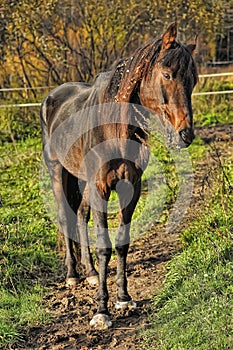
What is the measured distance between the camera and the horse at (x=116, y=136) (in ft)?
12.9

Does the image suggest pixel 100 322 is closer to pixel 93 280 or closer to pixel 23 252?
pixel 93 280

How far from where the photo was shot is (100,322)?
4.52m

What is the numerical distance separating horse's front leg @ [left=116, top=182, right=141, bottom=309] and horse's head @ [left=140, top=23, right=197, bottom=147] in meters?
0.92

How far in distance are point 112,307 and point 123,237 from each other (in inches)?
23.9

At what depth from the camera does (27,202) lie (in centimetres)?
802

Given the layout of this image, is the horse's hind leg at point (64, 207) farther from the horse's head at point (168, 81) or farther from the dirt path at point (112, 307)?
the horse's head at point (168, 81)

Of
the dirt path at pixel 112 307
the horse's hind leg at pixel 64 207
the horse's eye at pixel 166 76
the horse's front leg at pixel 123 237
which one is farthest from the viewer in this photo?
the horse's hind leg at pixel 64 207

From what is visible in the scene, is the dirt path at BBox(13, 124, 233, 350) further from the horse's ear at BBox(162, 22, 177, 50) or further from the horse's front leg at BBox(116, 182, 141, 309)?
the horse's ear at BBox(162, 22, 177, 50)

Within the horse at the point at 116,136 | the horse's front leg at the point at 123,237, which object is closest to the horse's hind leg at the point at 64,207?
the horse at the point at 116,136

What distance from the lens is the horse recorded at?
392 cm

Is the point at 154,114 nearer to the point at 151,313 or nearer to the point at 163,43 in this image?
the point at 163,43

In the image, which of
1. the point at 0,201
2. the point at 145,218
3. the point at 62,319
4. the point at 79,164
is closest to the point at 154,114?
the point at 79,164

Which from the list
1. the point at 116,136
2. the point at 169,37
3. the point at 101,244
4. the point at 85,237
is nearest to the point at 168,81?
the point at 169,37

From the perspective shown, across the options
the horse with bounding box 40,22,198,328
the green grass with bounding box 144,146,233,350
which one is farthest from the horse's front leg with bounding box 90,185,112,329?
the green grass with bounding box 144,146,233,350
